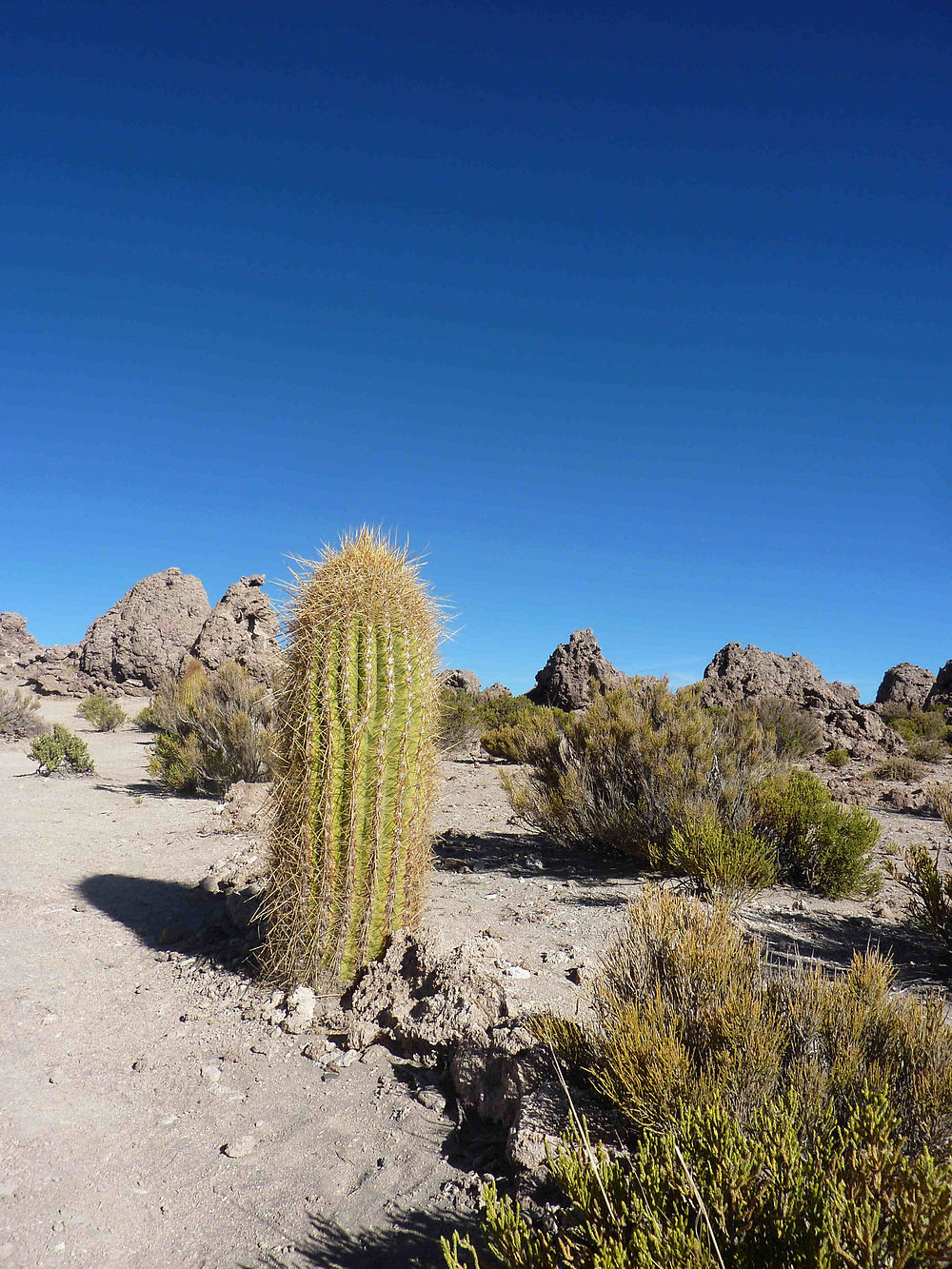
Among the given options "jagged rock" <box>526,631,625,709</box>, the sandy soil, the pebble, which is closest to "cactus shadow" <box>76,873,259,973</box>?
the sandy soil

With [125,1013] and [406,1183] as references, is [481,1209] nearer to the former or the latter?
[406,1183]

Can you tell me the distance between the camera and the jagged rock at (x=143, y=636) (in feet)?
68.4

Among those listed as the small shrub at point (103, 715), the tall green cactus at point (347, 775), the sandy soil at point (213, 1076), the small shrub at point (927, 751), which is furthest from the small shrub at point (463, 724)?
the tall green cactus at point (347, 775)

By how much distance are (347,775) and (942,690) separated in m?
23.1

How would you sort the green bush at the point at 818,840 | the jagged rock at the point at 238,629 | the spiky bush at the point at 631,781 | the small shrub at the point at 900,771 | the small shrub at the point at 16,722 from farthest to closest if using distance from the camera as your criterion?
the jagged rock at the point at 238,629 → the small shrub at the point at 16,722 → the small shrub at the point at 900,771 → the spiky bush at the point at 631,781 → the green bush at the point at 818,840

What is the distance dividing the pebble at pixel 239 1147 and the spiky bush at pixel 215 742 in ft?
21.8

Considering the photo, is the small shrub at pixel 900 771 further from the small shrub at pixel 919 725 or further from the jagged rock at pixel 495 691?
the jagged rock at pixel 495 691

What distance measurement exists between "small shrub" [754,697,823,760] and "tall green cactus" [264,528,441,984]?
1013 cm

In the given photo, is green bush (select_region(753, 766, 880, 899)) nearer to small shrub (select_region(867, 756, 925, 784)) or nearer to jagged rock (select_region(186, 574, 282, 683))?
small shrub (select_region(867, 756, 925, 784))

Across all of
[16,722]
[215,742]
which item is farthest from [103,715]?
[215,742]

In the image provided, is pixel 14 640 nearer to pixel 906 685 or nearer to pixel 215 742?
pixel 215 742

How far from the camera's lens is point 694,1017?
244 centimetres

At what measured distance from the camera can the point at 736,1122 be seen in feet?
6.16

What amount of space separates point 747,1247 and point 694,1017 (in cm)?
90
